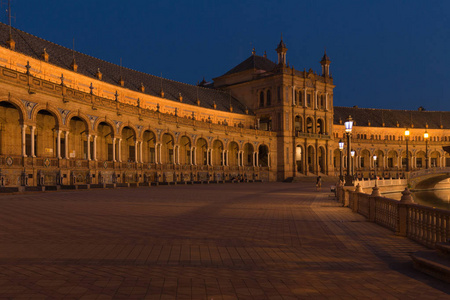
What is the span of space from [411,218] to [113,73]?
52.3m

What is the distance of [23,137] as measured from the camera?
30000 millimetres

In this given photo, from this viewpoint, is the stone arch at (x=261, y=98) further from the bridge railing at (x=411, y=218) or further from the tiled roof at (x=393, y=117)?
the bridge railing at (x=411, y=218)

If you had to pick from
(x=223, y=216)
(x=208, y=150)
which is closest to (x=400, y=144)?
(x=208, y=150)

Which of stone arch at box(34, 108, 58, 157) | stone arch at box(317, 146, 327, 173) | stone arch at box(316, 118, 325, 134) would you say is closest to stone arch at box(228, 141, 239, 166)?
stone arch at box(317, 146, 327, 173)

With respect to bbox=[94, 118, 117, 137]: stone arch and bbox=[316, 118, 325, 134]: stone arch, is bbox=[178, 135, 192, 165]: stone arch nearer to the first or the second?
bbox=[94, 118, 117, 137]: stone arch

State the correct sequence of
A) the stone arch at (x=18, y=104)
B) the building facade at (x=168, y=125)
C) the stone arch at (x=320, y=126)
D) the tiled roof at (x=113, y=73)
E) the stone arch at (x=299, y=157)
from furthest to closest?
the stone arch at (x=320, y=126)
the stone arch at (x=299, y=157)
the tiled roof at (x=113, y=73)
the building facade at (x=168, y=125)
the stone arch at (x=18, y=104)

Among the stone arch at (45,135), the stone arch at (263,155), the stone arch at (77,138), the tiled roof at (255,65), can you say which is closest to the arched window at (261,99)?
the tiled roof at (255,65)

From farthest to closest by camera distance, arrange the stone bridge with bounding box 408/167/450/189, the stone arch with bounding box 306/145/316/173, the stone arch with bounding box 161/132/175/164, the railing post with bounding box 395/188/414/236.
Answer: the stone arch with bounding box 306/145/316/173 < the stone bridge with bounding box 408/167/450/189 < the stone arch with bounding box 161/132/175/164 < the railing post with bounding box 395/188/414/236

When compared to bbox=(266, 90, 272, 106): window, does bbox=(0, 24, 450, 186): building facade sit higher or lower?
lower

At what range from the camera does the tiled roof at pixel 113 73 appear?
4230cm

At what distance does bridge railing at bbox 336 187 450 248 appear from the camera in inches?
332

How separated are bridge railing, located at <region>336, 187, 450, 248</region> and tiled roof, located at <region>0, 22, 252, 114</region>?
3710cm

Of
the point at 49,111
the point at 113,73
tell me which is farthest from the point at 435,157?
the point at 49,111

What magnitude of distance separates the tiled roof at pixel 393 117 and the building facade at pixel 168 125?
41 cm
